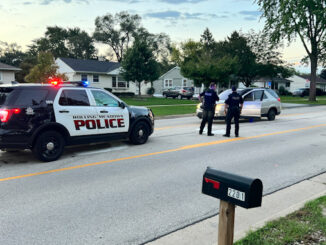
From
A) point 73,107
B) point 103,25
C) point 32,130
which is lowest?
point 32,130

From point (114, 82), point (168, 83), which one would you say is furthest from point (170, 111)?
point (168, 83)

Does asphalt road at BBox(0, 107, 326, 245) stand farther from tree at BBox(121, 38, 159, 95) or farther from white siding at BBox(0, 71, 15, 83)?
white siding at BBox(0, 71, 15, 83)

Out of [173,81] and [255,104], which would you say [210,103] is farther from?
[173,81]

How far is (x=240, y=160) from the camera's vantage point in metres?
7.12

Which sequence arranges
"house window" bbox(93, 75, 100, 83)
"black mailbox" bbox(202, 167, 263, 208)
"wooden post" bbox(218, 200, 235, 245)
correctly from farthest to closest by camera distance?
"house window" bbox(93, 75, 100, 83) → "wooden post" bbox(218, 200, 235, 245) → "black mailbox" bbox(202, 167, 263, 208)

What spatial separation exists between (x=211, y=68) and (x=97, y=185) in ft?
96.4

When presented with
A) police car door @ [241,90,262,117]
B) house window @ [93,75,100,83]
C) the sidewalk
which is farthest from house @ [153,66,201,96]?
the sidewalk

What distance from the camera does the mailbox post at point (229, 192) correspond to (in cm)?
220

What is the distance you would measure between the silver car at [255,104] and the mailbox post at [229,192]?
37.3ft

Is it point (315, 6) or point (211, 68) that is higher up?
point (315, 6)

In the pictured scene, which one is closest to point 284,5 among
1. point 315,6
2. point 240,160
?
point 315,6

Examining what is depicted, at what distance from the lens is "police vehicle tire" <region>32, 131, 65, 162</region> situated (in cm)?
665

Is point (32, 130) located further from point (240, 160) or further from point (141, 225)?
point (240, 160)

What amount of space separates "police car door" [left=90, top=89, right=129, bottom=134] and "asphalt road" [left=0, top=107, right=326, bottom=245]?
610 mm
